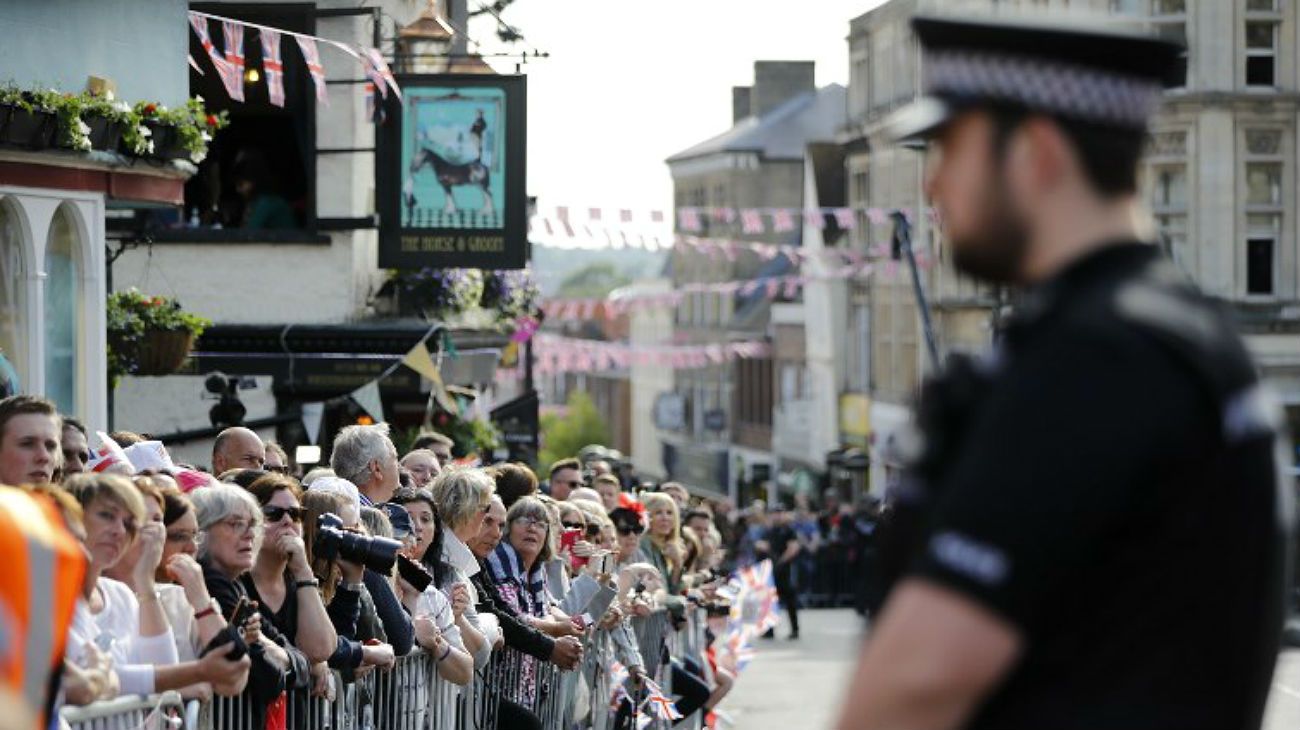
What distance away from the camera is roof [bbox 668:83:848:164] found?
97.0 metres

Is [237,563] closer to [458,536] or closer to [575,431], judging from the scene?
[458,536]

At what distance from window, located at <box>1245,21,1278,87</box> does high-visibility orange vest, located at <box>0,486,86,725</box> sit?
4477cm

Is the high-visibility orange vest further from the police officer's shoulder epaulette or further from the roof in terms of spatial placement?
the roof

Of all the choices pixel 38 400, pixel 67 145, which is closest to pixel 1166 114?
pixel 67 145

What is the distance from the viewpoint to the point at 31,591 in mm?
3590

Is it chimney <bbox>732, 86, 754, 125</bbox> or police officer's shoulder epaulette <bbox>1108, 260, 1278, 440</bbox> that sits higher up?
chimney <bbox>732, 86, 754, 125</bbox>

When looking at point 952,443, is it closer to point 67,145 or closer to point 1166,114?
point 67,145

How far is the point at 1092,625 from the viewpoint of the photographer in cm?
306

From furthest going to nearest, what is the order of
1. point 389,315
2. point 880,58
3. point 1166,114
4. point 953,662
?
point 880,58
point 1166,114
point 389,315
point 953,662

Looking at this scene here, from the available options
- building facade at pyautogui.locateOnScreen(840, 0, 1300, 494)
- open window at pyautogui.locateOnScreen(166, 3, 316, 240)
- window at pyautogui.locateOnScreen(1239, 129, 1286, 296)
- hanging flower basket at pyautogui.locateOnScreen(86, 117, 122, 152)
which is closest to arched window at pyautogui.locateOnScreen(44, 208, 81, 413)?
hanging flower basket at pyautogui.locateOnScreen(86, 117, 122, 152)

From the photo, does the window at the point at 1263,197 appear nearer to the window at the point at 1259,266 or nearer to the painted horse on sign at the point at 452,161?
the window at the point at 1259,266

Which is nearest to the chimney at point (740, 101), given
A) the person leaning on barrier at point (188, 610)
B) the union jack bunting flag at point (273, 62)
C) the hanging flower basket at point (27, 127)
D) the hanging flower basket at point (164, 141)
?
the union jack bunting flag at point (273, 62)

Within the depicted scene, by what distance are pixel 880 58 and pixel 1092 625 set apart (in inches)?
2562

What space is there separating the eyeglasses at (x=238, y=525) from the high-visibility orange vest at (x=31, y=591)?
454 centimetres
